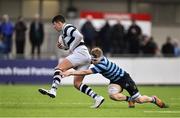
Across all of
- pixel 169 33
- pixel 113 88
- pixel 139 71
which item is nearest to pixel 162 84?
pixel 139 71

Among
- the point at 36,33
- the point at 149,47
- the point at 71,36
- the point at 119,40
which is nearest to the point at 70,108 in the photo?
the point at 71,36

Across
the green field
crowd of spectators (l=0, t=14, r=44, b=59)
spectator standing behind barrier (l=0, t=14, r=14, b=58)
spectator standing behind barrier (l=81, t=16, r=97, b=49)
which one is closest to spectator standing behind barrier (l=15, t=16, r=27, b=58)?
crowd of spectators (l=0, t=14, r=44, b=59)

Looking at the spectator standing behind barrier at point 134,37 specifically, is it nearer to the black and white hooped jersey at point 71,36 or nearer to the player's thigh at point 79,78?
the player's thigh at point 79,78

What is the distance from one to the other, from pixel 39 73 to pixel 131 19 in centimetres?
805

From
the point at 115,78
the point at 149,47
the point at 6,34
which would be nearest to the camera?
the point at 115,78

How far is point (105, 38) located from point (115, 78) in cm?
1634

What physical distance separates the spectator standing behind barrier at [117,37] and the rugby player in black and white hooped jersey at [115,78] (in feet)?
51.7

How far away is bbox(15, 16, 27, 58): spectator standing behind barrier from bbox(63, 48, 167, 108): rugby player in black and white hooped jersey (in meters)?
14.5

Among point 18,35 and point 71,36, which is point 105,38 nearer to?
point 18,35

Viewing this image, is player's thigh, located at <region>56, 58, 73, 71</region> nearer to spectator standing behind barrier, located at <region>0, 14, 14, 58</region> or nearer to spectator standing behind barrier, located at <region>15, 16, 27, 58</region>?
spectator standing behind barrier, located at <region>0, 14, 14, 58</region>

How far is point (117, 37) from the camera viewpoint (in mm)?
34375

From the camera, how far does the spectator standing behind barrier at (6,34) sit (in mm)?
32562

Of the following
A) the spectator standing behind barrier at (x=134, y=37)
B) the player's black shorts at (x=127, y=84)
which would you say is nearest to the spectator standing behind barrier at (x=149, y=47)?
the spectator standing behind barrier at (x=134, y=37)

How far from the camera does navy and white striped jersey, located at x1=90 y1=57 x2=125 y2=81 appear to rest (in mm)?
18119
